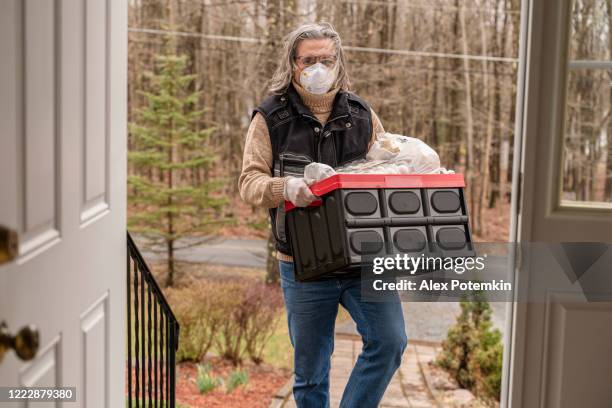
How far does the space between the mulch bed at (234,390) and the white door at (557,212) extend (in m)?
2.28

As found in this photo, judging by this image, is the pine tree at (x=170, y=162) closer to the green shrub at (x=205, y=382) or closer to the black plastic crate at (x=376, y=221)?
the green shrub at (x=205, y=382)

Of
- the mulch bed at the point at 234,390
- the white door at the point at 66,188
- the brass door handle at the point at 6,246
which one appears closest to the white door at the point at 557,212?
the white door at the point at 66,188

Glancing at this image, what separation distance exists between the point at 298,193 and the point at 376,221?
0.25m

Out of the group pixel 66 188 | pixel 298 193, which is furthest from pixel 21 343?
pixel 298 193

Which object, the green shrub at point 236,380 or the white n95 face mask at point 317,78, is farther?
the green shrub at point 236,380

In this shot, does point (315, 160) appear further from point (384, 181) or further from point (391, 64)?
point (391, 64)

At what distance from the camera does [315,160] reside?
2.54 m

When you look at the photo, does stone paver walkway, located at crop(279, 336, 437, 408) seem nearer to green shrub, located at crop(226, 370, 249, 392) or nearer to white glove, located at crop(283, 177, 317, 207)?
green shrub, located at crop(226, 370, 249, 392)

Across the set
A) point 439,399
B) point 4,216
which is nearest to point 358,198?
point 4,216

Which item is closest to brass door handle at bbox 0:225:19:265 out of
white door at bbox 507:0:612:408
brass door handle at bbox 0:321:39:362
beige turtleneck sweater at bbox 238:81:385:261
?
brass door handle at bbox 0:321:39:362

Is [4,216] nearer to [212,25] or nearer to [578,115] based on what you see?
[578,115]

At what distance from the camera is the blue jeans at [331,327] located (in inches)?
99.0

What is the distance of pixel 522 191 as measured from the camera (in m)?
2.59

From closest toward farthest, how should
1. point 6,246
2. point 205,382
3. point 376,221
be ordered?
point 6,246
point 376,221
point 205,382
